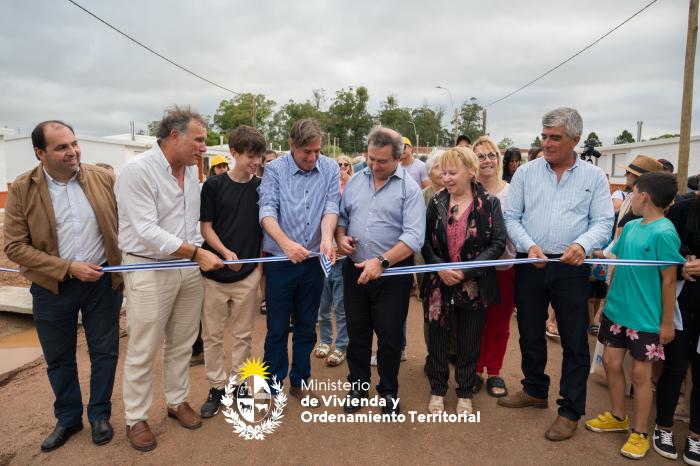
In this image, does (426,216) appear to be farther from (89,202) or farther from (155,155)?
(89,202)

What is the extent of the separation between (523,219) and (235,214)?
7.67 ft

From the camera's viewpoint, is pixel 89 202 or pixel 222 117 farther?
pixel 222 117

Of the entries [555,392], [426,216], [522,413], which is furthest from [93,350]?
[555,392]

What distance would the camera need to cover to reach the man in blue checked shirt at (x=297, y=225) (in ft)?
10.7

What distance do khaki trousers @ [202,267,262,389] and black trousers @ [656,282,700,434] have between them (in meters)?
3.13

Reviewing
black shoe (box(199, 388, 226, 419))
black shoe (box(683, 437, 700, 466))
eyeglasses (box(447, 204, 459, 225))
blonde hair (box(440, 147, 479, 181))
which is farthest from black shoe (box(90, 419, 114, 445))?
black shoe (box(683, 437, 700, 466))

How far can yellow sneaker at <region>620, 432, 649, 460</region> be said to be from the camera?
9.38 feet

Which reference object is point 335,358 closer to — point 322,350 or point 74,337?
point 322,350

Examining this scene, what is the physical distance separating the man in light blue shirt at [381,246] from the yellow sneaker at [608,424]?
4.96ft

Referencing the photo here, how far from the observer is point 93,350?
10.4 feet

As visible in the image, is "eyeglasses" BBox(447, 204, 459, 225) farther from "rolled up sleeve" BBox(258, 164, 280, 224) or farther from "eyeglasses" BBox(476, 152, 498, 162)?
"rolled up sleeve" BBox(258, 164, 280, 224)

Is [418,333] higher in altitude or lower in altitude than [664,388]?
lower

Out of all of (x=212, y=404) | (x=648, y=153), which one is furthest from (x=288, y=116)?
(x=212, y=404)

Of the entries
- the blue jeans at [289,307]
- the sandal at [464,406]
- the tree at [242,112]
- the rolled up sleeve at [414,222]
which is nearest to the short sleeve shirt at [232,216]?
the blue jeans at [289,307]
